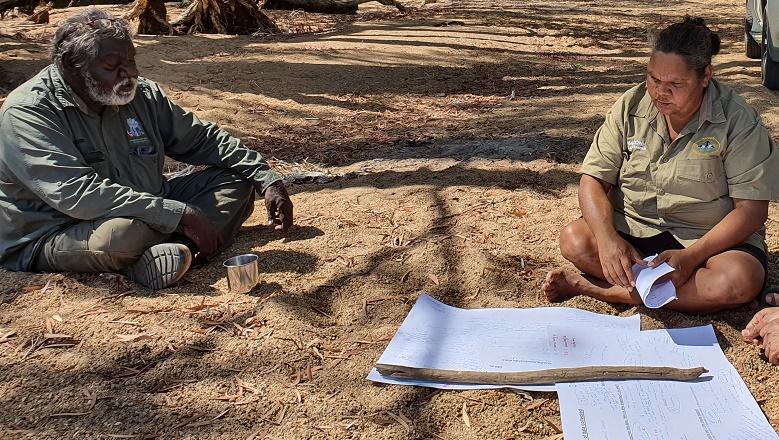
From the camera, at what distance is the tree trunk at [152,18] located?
1169 cm

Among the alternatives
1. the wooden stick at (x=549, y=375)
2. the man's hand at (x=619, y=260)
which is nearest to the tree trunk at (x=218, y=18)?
the man's hand at (x=619, y=260)

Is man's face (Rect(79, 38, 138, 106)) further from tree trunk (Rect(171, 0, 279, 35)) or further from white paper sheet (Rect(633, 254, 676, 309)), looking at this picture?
tree trunk (Rect(171, 0, 279, 35))

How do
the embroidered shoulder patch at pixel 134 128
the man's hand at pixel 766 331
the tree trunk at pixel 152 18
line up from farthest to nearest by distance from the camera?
the tree trunk at pixel 152 18
the embroidered shoulder patch at pixel 134 128
the man's hand at pixel 766 331

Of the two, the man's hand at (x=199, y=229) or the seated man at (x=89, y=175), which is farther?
the man's hand at (x=199, y=229)

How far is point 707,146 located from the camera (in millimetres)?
3141

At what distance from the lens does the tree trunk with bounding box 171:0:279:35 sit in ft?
39.9

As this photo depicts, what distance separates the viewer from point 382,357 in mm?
2980

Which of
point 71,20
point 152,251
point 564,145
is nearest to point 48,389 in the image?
point 152,251

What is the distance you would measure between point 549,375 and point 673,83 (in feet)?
4.12

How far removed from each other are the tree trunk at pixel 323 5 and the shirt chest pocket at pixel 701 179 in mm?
12947

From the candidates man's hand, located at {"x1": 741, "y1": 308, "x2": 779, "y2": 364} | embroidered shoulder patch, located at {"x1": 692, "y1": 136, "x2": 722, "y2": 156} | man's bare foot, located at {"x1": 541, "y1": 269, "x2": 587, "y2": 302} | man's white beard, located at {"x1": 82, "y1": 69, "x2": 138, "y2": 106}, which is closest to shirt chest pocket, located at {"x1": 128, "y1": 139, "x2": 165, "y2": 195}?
man's white beard, located at {"x1": 82, "y1": 69, "x2": 138, "y2": 106}

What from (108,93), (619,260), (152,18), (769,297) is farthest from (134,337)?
(152,18)

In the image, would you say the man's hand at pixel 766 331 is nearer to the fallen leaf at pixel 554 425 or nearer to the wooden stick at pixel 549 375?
the wooden stick at pixel 549 375

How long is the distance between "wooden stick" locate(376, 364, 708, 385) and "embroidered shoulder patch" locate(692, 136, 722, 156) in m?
0.91
